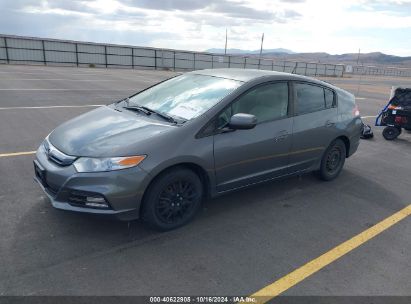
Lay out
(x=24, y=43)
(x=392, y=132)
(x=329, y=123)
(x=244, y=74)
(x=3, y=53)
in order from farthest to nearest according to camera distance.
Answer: (x=24, y=43) → (x=3, y=53) → (x=392, y=132) → (x=329, y=123) → (x=244, y=74)

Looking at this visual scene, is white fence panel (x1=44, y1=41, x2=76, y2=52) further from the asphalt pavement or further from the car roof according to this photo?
the car roof

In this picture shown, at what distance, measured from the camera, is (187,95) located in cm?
448

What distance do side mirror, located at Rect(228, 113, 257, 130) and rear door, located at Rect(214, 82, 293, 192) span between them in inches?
5.3

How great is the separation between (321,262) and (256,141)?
1.50 meters

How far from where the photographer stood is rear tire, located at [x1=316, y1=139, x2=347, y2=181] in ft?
18.0

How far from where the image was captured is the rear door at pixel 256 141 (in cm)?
406

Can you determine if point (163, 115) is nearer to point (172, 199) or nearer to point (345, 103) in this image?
point (172, 199)

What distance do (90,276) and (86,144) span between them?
1.25 meters

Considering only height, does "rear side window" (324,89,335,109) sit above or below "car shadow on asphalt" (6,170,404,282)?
above

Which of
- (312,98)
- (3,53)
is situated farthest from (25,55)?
(312,98)

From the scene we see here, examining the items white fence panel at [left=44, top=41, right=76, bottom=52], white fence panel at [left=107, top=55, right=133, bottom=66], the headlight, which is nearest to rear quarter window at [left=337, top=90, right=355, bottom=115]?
the headlight

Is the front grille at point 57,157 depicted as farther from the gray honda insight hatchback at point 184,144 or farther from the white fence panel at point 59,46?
the white fence panel at point 59,46

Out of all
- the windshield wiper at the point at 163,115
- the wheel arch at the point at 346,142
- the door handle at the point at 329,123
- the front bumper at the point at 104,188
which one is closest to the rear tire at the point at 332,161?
the wheel arch at the point at 346,142

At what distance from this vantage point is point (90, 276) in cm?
306
